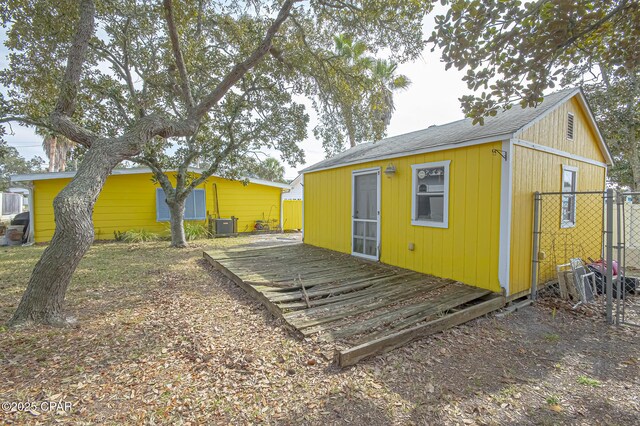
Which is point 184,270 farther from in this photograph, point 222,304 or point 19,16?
point 19,16

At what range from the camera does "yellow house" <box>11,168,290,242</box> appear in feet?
32.8

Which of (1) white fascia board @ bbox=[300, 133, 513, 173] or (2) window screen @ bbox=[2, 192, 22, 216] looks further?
(2) window screen @ bbox=[2, 192, 22, 216]

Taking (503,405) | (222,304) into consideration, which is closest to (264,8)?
(222,304)

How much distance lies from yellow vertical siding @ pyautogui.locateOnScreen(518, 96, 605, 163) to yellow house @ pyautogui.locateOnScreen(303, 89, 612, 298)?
17 millimetres

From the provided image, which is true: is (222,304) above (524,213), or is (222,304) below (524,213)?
below

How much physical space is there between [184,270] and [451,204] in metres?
5.46

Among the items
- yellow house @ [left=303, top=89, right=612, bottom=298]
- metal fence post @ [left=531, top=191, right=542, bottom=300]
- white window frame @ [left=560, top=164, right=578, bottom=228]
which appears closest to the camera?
yellow house @ [left=303, top=89, right=612, bottom=298]

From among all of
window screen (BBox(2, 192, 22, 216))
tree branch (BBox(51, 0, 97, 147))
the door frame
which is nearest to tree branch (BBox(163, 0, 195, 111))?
tree branch (BBox(51, 0, 97, 147))

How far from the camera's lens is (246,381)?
8.00ft

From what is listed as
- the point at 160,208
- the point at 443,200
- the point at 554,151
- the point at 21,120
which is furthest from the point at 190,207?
the point at 554,151

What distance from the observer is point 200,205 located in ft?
40.0

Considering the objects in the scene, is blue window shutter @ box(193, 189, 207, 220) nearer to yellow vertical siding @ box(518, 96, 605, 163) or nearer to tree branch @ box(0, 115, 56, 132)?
tree branch @ box(0, 115, 56, 132)

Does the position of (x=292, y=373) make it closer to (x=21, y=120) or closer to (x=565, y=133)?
(x=565, y=133)

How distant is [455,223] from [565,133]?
2.89 m
